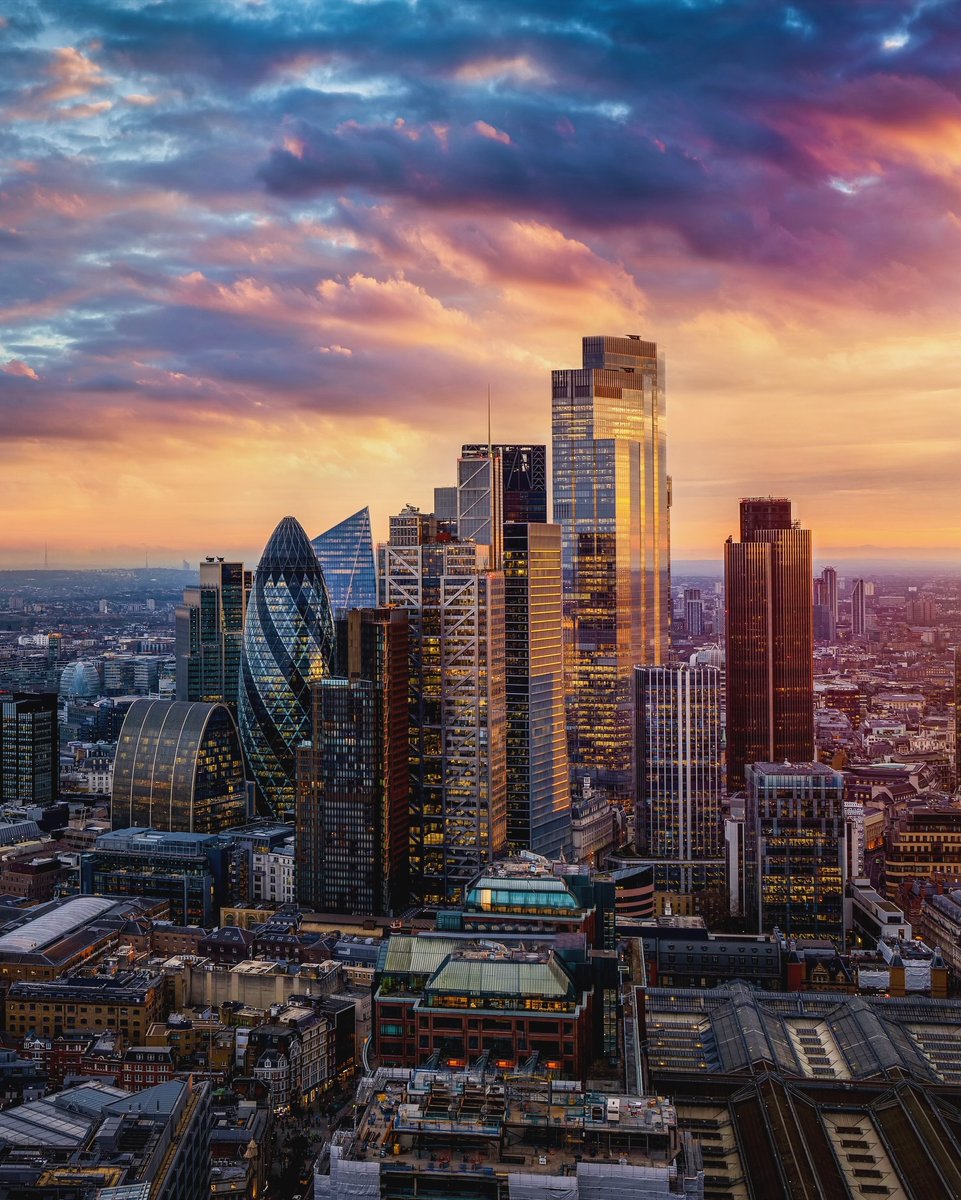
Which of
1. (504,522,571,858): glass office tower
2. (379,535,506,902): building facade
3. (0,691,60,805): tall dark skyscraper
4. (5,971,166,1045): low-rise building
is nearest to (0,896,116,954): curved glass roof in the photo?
(5,971,166,1045): low-rise building

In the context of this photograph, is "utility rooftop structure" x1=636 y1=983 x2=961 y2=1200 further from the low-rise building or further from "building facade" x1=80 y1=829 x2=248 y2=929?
"building facade" x1=80 y1=829 x2=248 y2=929

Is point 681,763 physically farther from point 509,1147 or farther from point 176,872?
point 509,1147

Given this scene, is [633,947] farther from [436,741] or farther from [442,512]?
[442,512]

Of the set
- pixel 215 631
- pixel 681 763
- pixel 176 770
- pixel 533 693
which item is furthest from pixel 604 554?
pixel 176 770

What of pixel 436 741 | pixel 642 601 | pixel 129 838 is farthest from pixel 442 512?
pixel 642 601

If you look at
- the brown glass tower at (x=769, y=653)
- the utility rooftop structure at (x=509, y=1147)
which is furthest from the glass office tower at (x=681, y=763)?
the utility rooftop structure at (x=509, y=1147)
